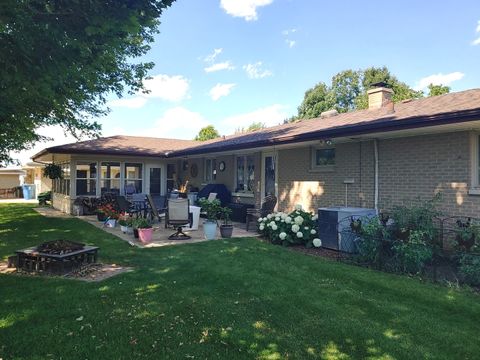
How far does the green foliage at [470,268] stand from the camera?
5.33 meters

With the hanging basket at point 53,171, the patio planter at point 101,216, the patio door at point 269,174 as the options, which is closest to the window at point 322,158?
the patio door at point 269,174

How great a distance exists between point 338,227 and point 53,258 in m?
5.60

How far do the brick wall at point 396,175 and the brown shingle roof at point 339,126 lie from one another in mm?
695

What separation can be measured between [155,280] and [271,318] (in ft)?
7.22

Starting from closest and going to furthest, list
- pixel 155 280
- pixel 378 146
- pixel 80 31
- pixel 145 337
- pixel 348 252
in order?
pixel 145 337 → pixel 80 31 → pixel 155 280 → pixel 348 252 → pixel 378 146

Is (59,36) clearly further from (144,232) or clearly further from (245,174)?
(245,174)

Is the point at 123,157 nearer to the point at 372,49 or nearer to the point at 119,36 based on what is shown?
the point at 119,36

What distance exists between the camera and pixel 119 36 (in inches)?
179

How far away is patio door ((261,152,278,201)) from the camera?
12.0 m

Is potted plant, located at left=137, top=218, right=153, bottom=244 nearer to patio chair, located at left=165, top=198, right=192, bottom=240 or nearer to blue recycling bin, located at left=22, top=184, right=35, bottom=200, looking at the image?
patio chair, located at left=165, top=198, right=192, bottom=240

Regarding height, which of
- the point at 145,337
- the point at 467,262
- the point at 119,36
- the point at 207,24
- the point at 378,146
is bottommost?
the point at 145,337

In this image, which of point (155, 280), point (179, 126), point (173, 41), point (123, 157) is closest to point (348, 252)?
point (155, 280)

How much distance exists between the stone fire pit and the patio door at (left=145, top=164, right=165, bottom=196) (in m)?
11.0

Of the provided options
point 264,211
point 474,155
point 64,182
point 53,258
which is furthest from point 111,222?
point 474,155
